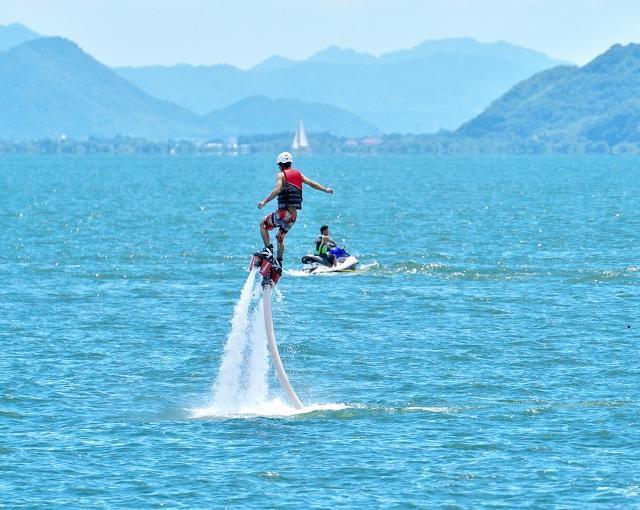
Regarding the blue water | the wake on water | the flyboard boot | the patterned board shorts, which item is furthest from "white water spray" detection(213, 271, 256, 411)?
the patterned board shorts

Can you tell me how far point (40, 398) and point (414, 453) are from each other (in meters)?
11.6

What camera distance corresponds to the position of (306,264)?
70.9 meters

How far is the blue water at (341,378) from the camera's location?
3266cm

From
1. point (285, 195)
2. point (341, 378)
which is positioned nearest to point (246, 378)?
point (341, 378)

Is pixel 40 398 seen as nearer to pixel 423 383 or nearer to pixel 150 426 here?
pixel 150 426

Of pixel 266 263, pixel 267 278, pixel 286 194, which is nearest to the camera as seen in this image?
pixel 286 194

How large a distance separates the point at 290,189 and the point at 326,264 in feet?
123

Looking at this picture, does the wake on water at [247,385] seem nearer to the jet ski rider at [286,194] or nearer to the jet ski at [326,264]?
the jet ski rider at [286,194]

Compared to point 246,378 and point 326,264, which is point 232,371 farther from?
point 326,264

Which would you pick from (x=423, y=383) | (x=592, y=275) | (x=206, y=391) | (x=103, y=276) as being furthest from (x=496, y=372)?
(x=103, y=276)

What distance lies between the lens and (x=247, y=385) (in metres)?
42.3

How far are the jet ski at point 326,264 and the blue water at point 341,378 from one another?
864 millimetres

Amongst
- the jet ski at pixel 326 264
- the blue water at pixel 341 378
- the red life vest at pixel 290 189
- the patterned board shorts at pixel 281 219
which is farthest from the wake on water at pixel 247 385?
the jet ski at pixel 326 264

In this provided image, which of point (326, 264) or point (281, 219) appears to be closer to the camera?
point (281, 219)
